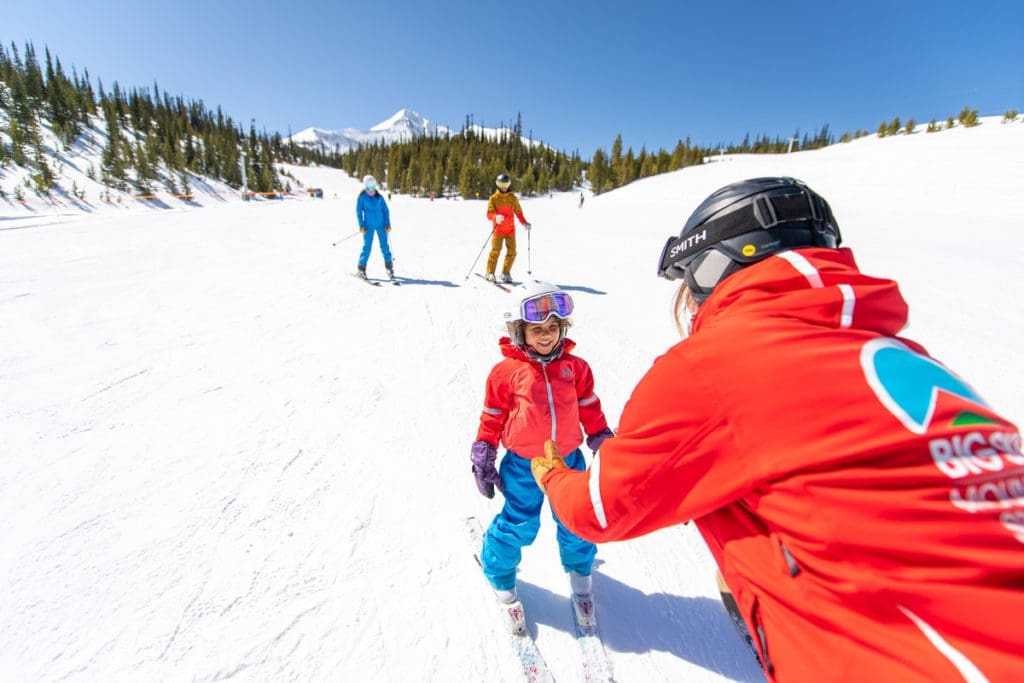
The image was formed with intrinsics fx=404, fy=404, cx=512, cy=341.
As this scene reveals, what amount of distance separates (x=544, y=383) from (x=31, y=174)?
4595cm

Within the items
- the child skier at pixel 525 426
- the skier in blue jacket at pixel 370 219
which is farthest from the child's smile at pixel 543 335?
the skier in blue jacket at pixel 370 219

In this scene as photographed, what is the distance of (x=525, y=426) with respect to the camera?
217 cm

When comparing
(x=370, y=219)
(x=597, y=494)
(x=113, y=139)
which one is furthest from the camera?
(x=113, y=139)

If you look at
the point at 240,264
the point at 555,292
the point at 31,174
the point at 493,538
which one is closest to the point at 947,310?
the point at 555,292

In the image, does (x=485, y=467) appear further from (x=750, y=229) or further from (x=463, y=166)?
(x=463, y=166)

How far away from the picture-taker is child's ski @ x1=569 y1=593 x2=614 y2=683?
1983 millimetres

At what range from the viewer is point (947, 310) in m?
6.27

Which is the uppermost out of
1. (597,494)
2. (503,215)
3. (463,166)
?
(463,166)

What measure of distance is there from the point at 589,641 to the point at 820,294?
2.12 m

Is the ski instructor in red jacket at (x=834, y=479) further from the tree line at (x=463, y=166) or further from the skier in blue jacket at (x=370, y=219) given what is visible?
the tree line at (x=463, y=166)

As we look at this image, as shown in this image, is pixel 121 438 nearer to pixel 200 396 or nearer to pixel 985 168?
pixel 200 396

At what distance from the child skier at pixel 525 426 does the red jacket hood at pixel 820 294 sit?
1.29 metres

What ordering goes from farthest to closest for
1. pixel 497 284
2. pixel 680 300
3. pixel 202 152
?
pixel 202 152, pixel 497 284, pixel 680 300

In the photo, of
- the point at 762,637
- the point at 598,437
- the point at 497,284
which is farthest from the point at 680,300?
the point at 497,284
